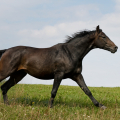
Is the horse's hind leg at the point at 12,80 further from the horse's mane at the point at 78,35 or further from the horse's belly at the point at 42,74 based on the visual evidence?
the horse's mane at the point at 78,35

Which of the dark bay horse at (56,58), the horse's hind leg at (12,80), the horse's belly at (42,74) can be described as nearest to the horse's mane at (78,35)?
the dark bay horse at (56,58)

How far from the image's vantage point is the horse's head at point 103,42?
6938 mm

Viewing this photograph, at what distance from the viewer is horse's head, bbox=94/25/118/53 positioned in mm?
6938

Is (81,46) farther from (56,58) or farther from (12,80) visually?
(12,80)

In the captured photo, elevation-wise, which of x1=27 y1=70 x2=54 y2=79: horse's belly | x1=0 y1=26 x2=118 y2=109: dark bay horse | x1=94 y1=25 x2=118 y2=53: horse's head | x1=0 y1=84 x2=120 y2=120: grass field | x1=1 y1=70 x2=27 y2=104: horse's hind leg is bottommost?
x1=0 y1=84 x2=120 y2=120: grass field

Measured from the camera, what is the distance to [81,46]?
6.93 m

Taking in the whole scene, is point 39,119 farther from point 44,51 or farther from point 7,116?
point 44,51

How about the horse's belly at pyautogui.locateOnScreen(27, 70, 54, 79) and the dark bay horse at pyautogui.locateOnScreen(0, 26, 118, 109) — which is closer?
the dark bay horse at pyautogui.locateOnScreen(0, 26, 118, 109)

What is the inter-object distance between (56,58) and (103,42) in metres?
1.90

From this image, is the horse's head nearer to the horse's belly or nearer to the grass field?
the grass field

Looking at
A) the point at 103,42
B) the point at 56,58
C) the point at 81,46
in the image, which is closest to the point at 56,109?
the point at 56,58

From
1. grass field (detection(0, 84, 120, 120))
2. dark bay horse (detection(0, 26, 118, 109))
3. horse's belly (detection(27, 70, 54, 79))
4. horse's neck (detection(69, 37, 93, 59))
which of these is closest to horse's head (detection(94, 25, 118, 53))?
dark bay horse (detection(0, 26, 118, 109))

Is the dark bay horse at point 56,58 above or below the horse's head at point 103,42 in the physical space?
below

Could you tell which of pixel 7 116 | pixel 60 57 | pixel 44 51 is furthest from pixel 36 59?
pixel 7 116
